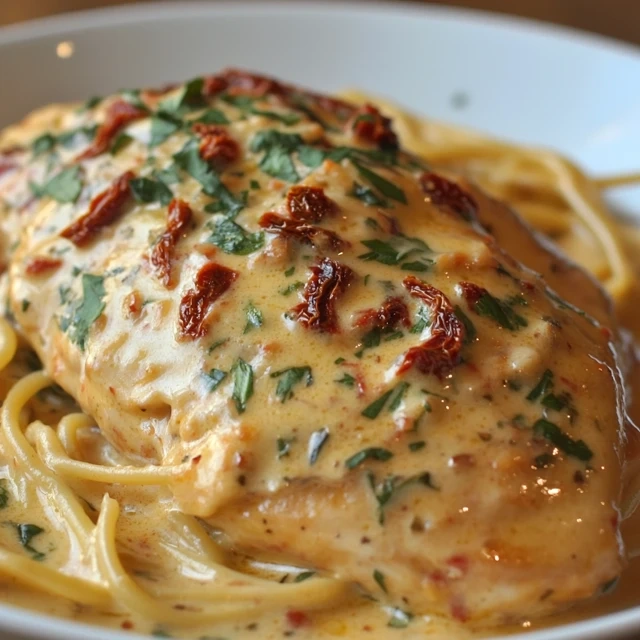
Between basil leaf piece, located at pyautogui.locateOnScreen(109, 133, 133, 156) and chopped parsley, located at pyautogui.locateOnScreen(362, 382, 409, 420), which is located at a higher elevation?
basil leaf piece, located at pyautogui.locateOnScreen(109, 133, 133, 156)

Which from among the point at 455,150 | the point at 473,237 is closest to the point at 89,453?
the point at 473,237

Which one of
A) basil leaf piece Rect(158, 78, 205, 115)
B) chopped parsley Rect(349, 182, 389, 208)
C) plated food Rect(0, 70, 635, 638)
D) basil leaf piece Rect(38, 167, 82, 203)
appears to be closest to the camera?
plated food Rect(0, 70, 635, 638)

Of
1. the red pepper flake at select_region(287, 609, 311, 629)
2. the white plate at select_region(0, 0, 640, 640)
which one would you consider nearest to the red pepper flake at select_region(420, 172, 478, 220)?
the red pepper flake at select_region(287, 609, 311, 629)

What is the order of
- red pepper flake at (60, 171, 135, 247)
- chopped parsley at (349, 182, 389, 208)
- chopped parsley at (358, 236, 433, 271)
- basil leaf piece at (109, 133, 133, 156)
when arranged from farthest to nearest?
1. basil leaf piece at (109, 133, 133, 156)
2. red pepper flake at (60, 171, 135, 247)
3. chopped parsley at (349, 182, 389, 208)
4. chopped parsley at (358, 236, 433, 271)

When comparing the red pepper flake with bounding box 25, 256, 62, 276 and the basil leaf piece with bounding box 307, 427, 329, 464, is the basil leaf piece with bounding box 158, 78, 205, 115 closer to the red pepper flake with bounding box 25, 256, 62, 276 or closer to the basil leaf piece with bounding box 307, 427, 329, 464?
the red pepper flake with bounding box 25, 256, 62, 276

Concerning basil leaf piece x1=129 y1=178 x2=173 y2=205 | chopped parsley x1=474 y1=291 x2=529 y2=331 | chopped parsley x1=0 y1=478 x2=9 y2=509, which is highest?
basil leaf piece x1=129 y1=178 x2=173 y2=205

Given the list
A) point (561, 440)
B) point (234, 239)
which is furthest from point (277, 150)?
point (561, 440)

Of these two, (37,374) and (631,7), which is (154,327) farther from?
(631,7)
